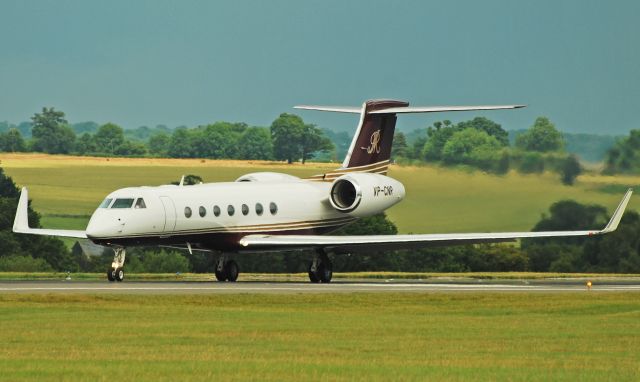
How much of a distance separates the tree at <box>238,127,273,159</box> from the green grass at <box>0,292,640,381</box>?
10915 centimetres

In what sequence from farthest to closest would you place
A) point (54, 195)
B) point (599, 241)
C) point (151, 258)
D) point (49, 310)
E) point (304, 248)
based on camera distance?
point (54, 195) < point (151, 258) < point (599, 241) < point (304, 248) < point (49, 310)

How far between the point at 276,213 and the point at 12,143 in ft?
359

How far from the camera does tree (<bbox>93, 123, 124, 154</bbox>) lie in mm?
172000

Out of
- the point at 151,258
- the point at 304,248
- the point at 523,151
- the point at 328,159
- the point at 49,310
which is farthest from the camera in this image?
the point at 328,159

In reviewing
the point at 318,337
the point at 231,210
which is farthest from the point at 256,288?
the point at 318,337

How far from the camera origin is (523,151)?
69.8 m

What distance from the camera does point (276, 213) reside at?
176 feet

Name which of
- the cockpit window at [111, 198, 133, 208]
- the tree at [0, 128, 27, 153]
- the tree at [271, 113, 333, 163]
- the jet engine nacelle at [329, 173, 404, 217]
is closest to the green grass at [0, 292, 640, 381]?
the cockpit window at [111, 198, 133, 208]

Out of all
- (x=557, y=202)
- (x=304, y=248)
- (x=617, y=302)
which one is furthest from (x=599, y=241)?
(x=617, y=302)

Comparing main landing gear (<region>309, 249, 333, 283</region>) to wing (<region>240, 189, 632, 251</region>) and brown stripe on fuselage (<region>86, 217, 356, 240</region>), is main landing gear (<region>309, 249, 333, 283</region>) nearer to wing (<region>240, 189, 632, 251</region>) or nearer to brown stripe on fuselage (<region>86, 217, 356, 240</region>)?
wing (<region>240, 189, 632, 251</region>)

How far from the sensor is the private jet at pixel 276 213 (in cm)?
4838

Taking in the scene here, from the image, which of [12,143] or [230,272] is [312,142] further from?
[230,272]

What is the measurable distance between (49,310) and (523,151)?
1487 inches

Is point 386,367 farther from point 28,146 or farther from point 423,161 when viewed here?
point 28,146
